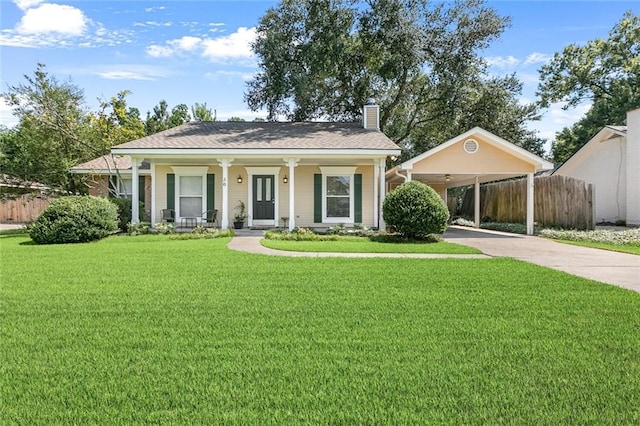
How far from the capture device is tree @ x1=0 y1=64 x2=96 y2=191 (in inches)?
699

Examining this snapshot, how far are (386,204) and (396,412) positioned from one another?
10.8m

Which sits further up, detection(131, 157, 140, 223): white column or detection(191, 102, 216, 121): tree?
detection(191, 102, 216, 121): tree

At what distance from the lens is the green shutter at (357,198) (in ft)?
54.1

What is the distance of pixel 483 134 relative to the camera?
15.1 meters

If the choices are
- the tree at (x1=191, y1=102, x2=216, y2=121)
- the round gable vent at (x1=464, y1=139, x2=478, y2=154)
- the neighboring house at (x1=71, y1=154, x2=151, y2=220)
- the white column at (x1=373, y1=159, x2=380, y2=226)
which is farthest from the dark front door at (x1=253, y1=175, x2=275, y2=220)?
the tree at (x1=191, y1=102, x2=216, y2=121)

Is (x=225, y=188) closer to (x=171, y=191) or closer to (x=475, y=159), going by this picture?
Result: (x=171, y=191)

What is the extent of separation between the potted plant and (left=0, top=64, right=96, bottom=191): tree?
8299 millimetres

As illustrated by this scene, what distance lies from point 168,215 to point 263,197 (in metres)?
3.76

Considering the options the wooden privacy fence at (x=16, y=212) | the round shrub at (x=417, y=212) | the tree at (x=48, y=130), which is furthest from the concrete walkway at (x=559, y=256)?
the wooden privacy fence at (x=16, y=212)

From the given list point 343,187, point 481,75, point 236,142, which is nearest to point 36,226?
point 236,142

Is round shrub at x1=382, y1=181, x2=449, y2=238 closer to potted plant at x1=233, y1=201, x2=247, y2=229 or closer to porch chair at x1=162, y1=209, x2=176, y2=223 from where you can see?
potted plant at x1=233, y1=201, x2=247, y2=229

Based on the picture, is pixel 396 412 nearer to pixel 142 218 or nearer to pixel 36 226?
pixel 36 226

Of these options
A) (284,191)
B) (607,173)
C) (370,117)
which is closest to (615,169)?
(607,173)

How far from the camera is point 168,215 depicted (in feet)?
53.8
